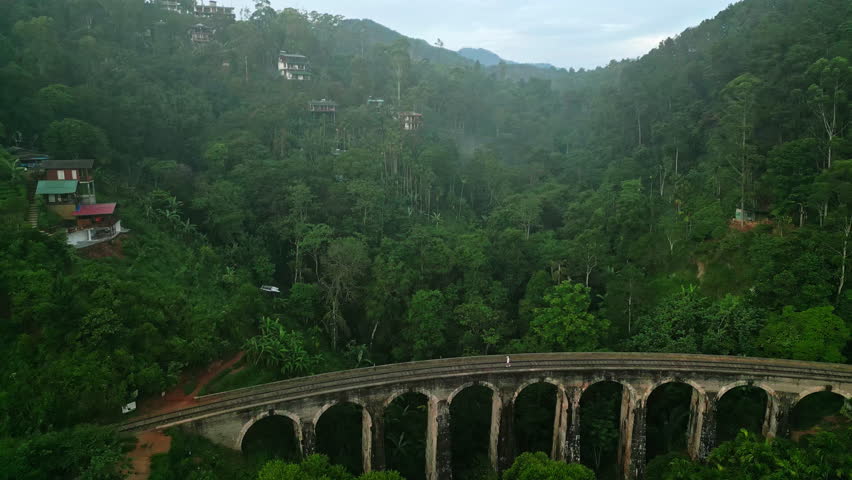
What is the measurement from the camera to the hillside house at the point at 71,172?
36562 millimetres

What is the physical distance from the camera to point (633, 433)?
3080cm

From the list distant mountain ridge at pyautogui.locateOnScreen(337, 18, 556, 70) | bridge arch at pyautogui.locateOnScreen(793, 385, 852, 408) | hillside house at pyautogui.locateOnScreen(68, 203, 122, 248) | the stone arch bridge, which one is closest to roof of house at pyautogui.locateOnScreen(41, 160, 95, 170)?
hillside house at pyautogui.locateOnScreen(68, 203, 122, 248)

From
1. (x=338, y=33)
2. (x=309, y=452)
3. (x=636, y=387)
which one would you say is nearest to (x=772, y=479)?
(x=636, y=387)

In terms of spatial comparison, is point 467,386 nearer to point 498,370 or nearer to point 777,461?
point 498,370

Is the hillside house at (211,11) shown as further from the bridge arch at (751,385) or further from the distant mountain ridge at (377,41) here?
the bridge arch at (751,385)

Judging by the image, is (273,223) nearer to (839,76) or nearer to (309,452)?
(309,452)

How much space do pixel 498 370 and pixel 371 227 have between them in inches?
867

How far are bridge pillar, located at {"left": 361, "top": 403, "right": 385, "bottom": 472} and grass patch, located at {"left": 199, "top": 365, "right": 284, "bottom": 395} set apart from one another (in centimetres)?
641

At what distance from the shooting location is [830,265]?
108 feet

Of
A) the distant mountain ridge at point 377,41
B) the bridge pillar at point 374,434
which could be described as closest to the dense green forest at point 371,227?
the bridge pillar at point 374,434

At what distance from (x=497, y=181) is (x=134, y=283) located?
4307 cm

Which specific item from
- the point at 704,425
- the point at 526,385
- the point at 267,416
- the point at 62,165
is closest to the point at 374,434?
the point at 267,416

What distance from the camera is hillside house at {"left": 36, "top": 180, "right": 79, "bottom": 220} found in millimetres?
35719

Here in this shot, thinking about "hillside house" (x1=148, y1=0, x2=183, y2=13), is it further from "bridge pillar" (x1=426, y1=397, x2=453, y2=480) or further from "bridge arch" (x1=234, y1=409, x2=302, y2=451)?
"bridge pillar" (x1=426, y1=397, x2=453, y2=480)
